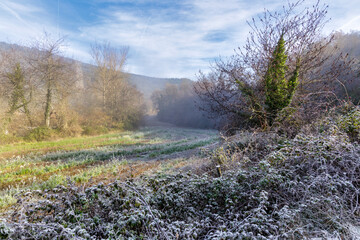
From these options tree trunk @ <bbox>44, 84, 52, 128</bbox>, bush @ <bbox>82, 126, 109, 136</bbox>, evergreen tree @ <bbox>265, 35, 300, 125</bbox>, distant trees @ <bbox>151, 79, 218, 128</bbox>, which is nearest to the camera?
evergreen tree @ <bbox>265, 35, 300, 125</bbox>

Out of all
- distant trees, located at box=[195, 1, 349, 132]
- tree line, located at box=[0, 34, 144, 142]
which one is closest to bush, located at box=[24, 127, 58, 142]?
tree line, located at box=[0, 34, 144, 142]

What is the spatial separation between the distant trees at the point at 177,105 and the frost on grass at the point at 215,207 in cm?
4153

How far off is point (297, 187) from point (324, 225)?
0.74 meters

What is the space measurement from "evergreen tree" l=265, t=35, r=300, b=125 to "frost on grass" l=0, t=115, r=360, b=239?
14.4ft

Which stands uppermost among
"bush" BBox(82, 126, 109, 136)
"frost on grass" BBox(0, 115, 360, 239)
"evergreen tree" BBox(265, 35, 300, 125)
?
"evergreen tree" BBox(265, 35, 300, 125)

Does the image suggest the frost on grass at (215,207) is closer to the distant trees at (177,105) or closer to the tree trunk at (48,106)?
the tree trunk at (48,106)

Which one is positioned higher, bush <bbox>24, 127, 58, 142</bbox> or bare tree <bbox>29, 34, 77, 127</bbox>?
bare tree <bbox>29, 34, 77, 127</bbox>

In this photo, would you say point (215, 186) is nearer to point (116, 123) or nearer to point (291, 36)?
point (291, 36)

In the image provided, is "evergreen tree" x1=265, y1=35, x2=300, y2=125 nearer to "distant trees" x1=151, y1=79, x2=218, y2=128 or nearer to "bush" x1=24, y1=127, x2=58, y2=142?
"bush" x1=24, y1=127, x2=58, y2=142

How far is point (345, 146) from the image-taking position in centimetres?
380

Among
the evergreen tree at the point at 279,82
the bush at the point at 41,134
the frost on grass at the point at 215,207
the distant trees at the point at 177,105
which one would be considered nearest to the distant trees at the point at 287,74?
the evergreen tree at the point at 279,82

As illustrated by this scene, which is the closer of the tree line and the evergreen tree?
the evergreen tree

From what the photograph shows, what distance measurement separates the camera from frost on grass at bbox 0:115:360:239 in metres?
2.32

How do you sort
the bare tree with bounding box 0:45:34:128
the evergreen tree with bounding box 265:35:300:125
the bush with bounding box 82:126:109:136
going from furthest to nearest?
the bush with bounding box 82:126:109:136, the bare tree with bounding box 0:45:34:128, the evergreen tree with bounding box 265:35:300:125
